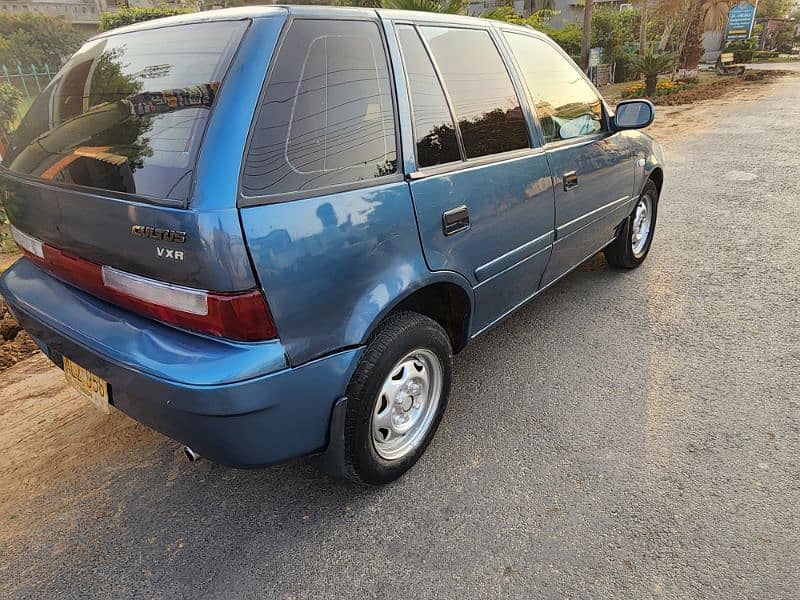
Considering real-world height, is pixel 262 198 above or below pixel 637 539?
above

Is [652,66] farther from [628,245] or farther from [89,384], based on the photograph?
[89,384]

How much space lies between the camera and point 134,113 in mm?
1876

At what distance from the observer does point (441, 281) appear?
2.27m

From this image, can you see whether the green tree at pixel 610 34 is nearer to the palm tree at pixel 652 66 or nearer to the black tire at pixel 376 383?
the palm tree at pixel 652 66

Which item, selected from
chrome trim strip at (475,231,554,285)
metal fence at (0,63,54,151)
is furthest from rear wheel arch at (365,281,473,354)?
metal fence at (0,63,54,151)

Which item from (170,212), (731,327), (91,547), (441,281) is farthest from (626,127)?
(91,547)

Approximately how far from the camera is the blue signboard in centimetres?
2855

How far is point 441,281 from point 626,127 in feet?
6.98

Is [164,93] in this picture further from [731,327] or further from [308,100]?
[731,327]

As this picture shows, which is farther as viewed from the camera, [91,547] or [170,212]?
[91,547]

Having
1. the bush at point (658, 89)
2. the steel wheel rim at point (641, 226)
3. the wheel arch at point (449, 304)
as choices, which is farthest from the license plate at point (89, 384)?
the bush at point (658, 89)

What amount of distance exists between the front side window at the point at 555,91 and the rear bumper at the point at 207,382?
1965 millimetres

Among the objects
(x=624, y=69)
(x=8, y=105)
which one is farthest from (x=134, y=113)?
(x=624, y=69)

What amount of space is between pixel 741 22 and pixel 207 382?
37.0 metres
